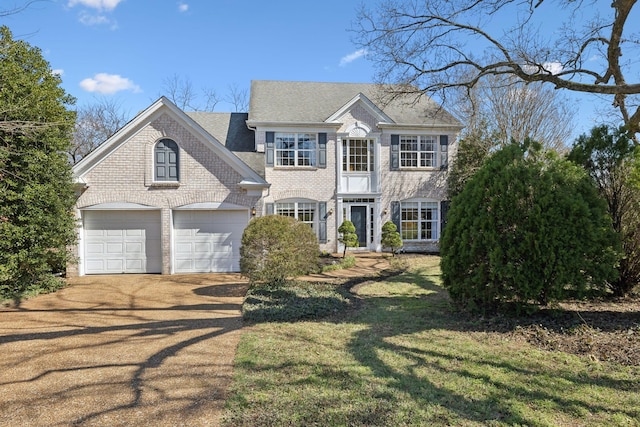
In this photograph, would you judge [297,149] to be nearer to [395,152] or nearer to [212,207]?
[395,152]

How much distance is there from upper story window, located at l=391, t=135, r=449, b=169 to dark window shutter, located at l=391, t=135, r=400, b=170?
81 mm

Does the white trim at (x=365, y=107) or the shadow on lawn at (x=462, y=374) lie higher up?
the white trim at (x=365, y=107)

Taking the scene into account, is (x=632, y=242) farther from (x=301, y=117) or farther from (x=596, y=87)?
(x=301, y=117)

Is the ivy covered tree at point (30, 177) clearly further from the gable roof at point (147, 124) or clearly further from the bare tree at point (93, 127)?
the bare tree at point (93, 127)

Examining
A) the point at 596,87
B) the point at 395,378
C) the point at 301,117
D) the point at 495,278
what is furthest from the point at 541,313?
the point at 301,117

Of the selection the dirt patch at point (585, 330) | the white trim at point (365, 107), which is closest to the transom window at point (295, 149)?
the white trim at point (365, 107)

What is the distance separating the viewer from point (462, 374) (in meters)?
4.32

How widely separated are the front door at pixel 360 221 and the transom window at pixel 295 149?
2.89 metres

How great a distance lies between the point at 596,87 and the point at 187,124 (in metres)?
11.0

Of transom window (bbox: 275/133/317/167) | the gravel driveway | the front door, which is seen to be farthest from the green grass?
transom window (bbox: 275/133/317/167)

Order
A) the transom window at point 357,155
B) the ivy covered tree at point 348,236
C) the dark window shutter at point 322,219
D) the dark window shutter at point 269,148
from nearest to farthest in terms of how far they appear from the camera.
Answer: the ivy covered tree at point 348,236 → the dark window shutter at point 269,148 → the dark window shutter at point 322,219 → the transom window at point 357,155

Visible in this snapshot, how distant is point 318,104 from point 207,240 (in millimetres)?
8822

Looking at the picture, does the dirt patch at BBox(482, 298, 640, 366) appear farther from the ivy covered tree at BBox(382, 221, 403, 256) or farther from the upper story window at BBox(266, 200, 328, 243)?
the upper story window at BBox(266, 200, 328, 243)

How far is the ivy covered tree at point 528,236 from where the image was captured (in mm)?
5906
